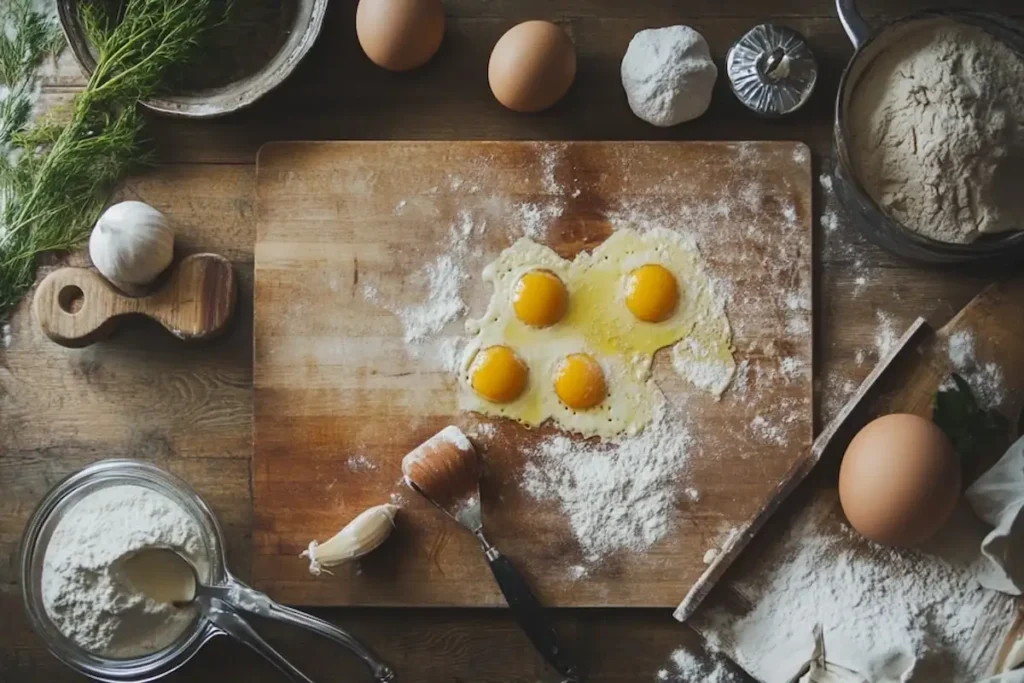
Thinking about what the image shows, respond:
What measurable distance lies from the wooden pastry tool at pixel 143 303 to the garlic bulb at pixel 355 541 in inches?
21.1

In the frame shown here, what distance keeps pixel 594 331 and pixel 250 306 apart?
80 centimetres

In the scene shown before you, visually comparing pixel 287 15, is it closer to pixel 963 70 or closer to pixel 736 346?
pixel 736 346

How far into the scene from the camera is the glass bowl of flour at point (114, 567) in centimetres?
183

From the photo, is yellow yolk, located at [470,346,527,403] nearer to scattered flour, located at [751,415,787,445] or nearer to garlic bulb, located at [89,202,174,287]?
scattered flour, located at [751,415,787,445]

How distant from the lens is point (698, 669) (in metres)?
1.96

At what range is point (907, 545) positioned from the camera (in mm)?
1846

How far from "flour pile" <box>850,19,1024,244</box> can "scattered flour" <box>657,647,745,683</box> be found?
3.36 feet

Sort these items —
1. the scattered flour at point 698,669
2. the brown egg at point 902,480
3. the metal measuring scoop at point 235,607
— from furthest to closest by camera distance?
the scattered flour at point 698,669 < the metal measuring scoop at point 235,607 < the brown egg at point 902,480

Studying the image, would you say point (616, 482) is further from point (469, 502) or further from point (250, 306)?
point (250, 306)

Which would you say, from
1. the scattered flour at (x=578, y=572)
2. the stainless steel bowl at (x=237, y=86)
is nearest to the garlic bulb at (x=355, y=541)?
the scattered flour at (x=578, y=572)

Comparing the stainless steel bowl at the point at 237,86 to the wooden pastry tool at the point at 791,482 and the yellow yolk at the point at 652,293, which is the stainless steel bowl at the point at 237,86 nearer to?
the yellow yolk at the point at 652,293

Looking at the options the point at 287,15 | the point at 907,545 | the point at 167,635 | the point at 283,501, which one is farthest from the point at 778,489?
the point at 287,15

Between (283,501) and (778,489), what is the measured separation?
1.09 metres

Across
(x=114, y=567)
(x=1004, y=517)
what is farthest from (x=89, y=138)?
(x=1004, y=517)
